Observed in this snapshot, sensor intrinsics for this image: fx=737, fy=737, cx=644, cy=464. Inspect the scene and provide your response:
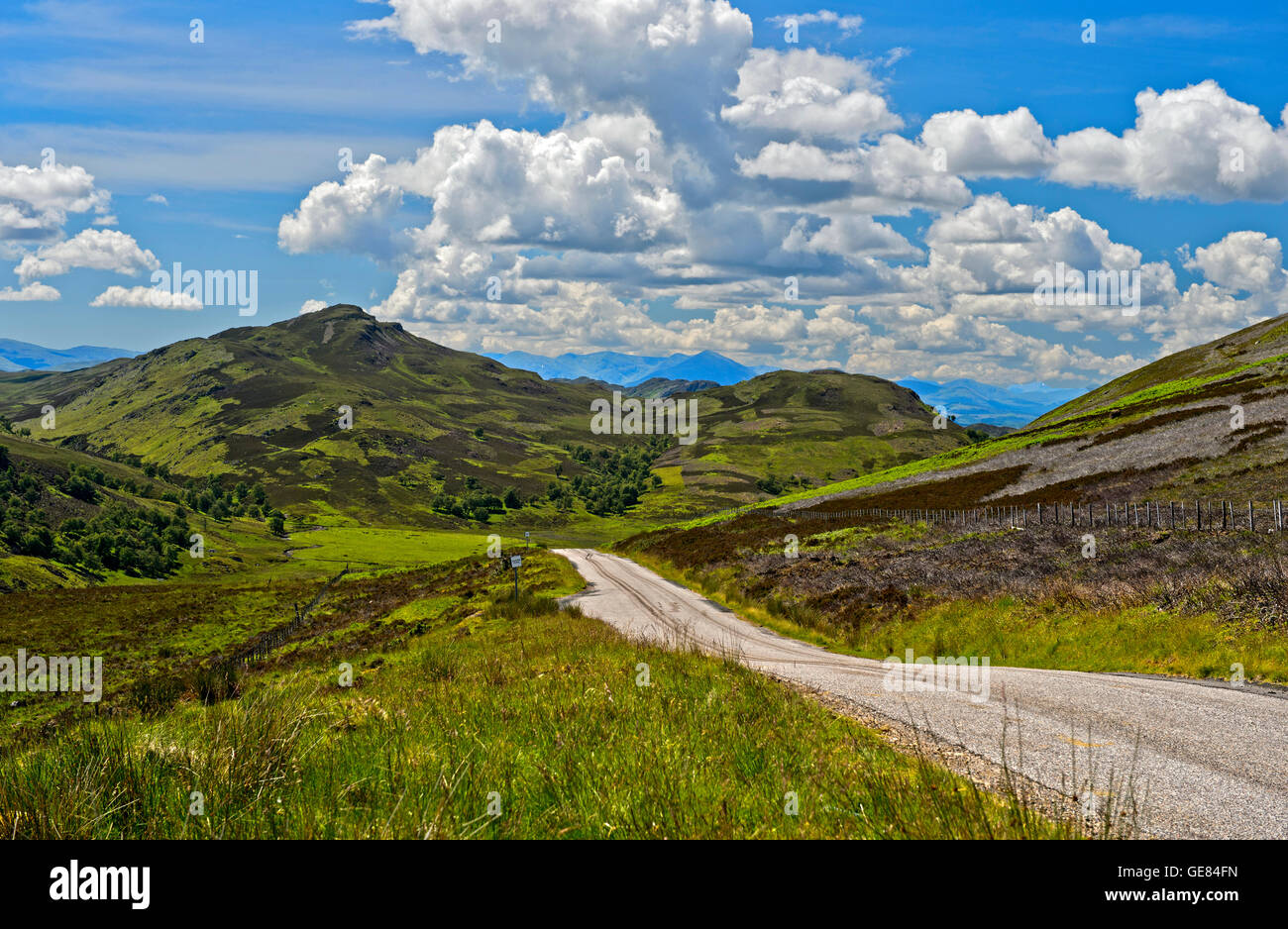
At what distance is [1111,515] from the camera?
155ft

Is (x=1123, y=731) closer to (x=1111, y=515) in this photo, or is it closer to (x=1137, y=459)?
(x=1111, y=515)

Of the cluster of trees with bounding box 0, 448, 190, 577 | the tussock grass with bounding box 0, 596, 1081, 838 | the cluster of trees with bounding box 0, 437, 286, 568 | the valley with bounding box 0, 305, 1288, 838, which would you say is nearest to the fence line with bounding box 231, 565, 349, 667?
the valley with bounding box 0, 305, 1288, 838

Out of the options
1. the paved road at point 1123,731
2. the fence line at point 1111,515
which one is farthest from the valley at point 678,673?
the fence line at point 1111,515

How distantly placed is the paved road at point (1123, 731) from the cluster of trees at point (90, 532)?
171927 millimetres

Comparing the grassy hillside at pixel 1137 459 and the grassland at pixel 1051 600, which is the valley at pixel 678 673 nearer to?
the grassland at pixel 1051 600

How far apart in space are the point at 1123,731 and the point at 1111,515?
4315 cm

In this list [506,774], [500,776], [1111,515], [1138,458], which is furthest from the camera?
[1138,458]

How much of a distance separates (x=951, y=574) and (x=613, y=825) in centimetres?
3017

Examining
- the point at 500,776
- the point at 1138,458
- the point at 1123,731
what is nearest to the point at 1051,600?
the point at 1123,731

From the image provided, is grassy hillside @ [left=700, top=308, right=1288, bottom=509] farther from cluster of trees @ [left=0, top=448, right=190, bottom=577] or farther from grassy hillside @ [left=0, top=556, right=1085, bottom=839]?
cluster of trees @ [left=0, top=448, right=190, bottom=577]

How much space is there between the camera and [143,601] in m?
91.3
